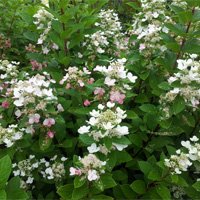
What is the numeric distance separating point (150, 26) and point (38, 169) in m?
1.23

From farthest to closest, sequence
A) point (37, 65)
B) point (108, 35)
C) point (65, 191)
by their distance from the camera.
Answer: point (108, 35) < point (37, 65) < point (65, 191)

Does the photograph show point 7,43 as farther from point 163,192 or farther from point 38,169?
point 163,192

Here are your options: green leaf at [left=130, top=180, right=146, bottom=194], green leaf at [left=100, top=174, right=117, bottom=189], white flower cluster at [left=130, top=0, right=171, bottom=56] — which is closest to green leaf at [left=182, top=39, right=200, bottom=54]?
white flower cluster at [left=130, top=0, right=171, bottom=56]

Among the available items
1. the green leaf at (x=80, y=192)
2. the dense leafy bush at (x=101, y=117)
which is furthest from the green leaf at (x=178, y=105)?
the green leaf at (x=80, y=192)

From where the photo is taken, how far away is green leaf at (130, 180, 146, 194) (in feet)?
6.59

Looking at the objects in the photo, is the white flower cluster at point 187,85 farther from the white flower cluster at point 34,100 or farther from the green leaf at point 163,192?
the white flower cluster at point 34,100

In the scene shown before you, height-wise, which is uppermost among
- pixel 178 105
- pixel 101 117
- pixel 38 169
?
pixel 101 117

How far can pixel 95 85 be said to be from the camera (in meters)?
2.00

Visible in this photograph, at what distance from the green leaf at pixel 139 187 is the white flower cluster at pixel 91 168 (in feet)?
1.36

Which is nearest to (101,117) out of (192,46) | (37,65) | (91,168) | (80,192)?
(91,168)

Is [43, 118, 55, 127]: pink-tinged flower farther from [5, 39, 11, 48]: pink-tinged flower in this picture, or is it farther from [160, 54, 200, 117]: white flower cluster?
[5, 39, 11, 48]: pink-tinged flower

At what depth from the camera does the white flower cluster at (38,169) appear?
209cm

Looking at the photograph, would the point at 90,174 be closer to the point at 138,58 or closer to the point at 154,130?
the point at 154,130

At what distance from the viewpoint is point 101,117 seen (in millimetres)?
1698
